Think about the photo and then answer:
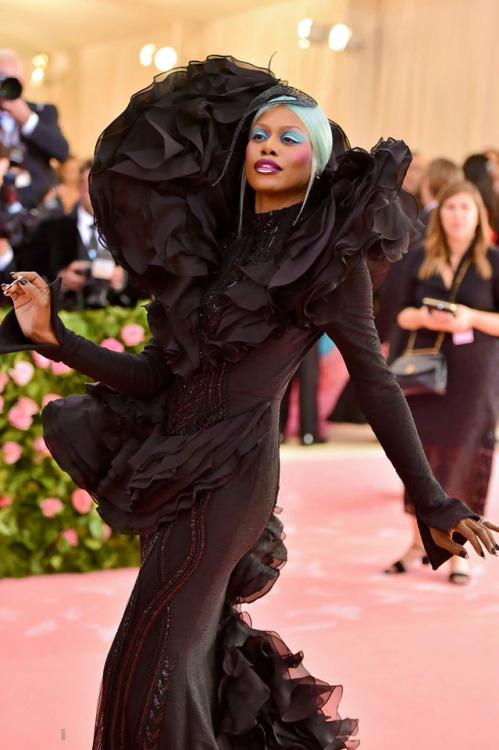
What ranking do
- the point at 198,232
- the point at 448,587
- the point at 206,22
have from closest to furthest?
the point at 198,232
the point at 448,587
the point at 206,22

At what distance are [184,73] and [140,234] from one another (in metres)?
0.38

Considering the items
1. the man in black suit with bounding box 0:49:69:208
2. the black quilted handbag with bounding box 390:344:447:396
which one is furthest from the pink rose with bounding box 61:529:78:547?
the man in black suit with bounding box 0:49:69:208

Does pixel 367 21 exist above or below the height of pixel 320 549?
above

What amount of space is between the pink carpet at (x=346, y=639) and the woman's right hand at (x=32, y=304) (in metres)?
1.27

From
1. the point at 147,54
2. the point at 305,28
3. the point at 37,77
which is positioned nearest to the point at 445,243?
the point at 305,28

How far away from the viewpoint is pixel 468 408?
179 inches

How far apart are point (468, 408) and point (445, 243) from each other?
752mm

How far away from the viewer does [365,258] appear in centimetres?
203

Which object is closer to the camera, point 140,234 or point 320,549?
point 140,234

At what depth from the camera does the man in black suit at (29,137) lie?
476 centimetres

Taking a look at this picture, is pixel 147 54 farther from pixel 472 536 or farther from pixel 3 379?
pixel 472 536

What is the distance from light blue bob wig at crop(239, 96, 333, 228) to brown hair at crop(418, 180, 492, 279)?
99.7 inches

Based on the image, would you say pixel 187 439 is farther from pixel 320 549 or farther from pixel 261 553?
pixel 320 549

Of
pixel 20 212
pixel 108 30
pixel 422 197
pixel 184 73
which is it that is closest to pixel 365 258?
pixel 184 73
